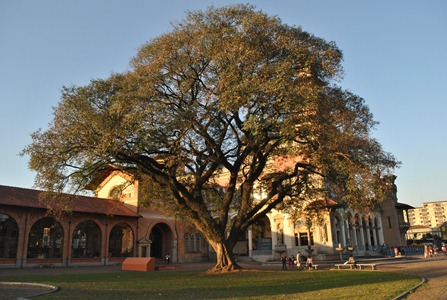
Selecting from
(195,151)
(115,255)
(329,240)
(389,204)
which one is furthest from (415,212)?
(195,151)

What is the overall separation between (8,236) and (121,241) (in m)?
11.8

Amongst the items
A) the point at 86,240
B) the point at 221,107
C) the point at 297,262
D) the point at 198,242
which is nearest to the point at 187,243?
the point at 198,242

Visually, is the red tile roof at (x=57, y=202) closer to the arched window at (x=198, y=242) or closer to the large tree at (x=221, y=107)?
the large tree at (x=221, y=107)

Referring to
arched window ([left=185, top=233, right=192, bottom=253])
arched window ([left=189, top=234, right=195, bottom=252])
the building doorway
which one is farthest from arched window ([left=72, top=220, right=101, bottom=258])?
arched window ([left=189, top=234, right=195, bottom=252])

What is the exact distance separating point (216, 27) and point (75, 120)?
8.02m

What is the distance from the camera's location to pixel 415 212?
177500mm

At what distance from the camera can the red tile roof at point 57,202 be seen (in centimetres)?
2973

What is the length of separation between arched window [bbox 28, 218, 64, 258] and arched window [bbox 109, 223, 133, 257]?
5736 millimetres

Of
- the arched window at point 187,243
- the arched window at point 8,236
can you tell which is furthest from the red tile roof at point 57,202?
the arched window at point 187,243

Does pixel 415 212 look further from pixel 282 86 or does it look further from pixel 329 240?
pixel 282 86

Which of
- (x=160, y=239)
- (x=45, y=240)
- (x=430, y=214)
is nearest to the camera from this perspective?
(x=45, y=240)

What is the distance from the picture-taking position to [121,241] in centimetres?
3919

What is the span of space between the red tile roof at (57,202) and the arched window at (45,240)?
1867 millimetres

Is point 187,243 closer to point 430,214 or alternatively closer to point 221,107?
point 221,107
